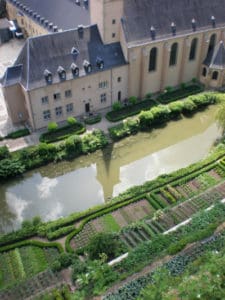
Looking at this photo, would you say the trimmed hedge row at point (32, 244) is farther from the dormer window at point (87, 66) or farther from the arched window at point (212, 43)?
the arched window at point (212, 43)

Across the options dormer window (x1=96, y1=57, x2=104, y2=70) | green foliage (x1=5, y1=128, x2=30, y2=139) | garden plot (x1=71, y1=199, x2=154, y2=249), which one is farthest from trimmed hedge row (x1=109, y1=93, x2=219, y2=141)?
garden plot (x1=71, y1=199, x2=154, y2=249)

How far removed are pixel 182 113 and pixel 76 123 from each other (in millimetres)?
17926

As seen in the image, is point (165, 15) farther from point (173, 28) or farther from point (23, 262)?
point (23, 262)

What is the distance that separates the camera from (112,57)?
57906mm

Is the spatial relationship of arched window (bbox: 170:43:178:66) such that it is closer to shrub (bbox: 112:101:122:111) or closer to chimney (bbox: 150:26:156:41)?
chimney (bbox: 150:26:156:41)

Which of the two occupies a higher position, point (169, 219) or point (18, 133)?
point (18, 133)

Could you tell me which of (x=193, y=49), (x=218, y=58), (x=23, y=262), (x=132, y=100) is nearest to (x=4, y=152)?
(x=23, y=262)

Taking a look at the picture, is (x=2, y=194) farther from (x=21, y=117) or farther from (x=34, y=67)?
(x=34, y=67)

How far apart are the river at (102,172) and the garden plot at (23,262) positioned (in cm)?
545

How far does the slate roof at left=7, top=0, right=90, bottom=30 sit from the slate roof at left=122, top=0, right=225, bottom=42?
27.4 ft

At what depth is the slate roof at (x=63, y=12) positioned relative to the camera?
206ft

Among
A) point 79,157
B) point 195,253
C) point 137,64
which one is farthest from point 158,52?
point 195,253

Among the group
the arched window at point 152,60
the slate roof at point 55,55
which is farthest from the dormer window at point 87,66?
the arched window at point 152,60

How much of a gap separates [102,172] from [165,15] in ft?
94.1
